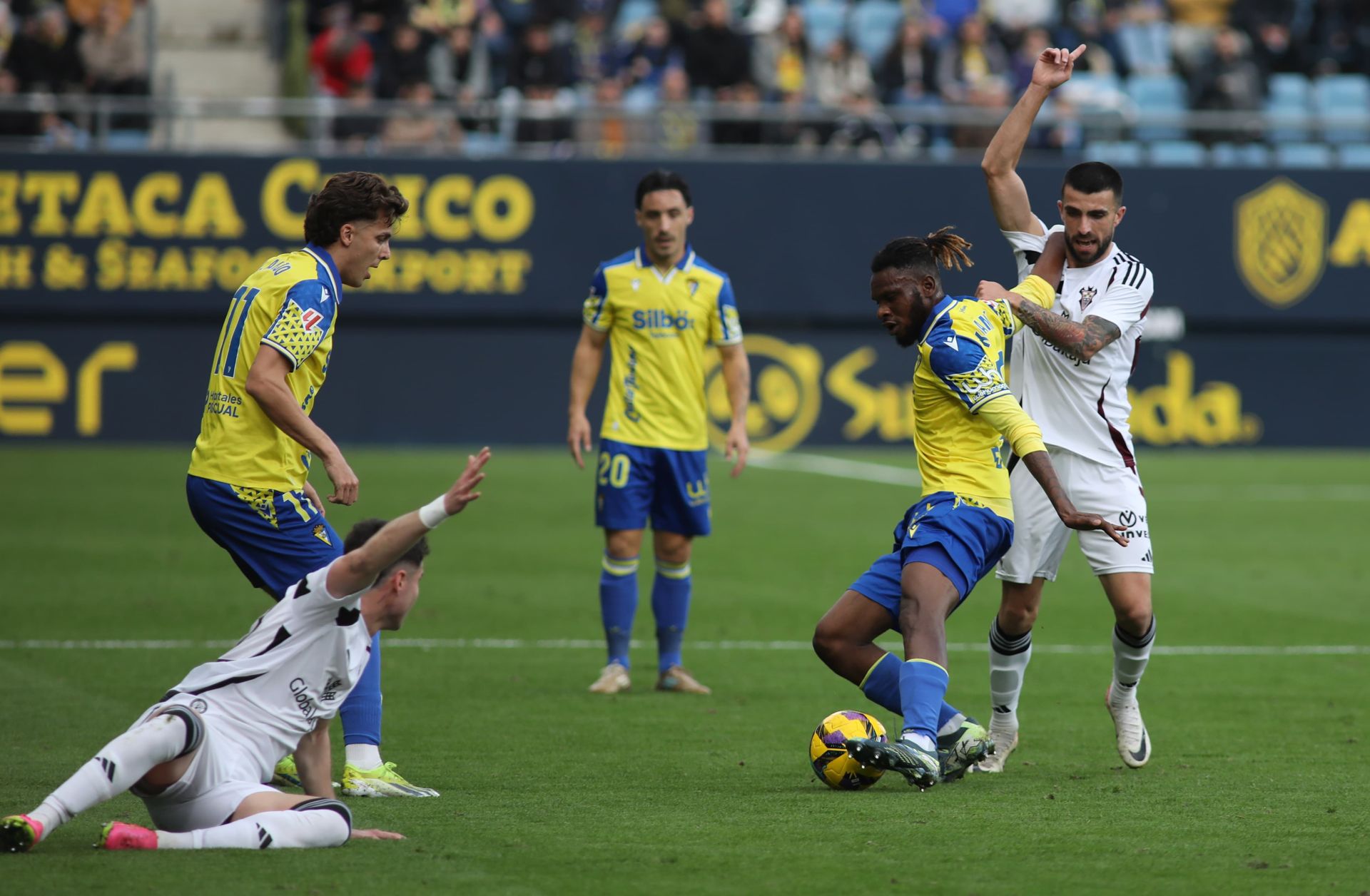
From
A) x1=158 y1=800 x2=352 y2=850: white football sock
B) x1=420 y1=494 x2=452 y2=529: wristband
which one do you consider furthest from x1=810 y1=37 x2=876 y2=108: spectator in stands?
x1=158 y1=800 x2=352 y2=850: white football sock

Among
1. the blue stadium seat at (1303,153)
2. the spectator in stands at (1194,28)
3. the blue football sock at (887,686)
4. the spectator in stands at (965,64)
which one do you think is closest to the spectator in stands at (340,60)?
the spectator in stands at (965,64)

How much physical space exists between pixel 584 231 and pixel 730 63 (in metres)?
2.78

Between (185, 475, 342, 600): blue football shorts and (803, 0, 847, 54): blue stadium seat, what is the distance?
18.1m

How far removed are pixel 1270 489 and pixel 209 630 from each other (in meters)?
12.0

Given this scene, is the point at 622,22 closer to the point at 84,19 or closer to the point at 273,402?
the point at 84,19

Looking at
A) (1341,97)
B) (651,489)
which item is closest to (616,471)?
(651,489)

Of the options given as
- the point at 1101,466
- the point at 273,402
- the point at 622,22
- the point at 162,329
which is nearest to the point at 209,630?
the point at 273,402

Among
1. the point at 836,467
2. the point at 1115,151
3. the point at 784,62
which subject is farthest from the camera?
the point at 784,62

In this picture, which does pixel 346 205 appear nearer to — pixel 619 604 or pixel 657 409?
pixel 657 409

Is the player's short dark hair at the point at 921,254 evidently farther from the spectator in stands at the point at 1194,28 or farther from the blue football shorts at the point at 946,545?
the spectator in stands at the point at 1194,28

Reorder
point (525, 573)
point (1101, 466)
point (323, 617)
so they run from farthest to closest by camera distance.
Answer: point (525, 573) < point (1101, 466) < point (323, 617)

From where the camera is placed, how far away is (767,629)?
419 inches

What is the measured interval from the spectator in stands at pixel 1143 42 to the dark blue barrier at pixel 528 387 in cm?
419

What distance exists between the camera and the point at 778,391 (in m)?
20.8
